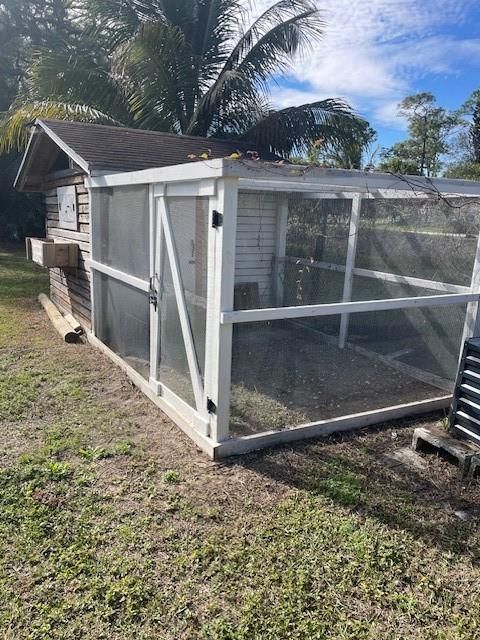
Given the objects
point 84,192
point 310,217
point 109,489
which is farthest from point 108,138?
point 109,489

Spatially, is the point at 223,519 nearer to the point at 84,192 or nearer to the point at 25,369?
the point at 25,369

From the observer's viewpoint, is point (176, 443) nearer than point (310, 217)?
Yes

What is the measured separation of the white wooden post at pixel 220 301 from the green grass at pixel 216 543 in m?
0.41

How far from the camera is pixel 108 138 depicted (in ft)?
21.4

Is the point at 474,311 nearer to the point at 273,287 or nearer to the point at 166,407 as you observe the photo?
the point at 273,287

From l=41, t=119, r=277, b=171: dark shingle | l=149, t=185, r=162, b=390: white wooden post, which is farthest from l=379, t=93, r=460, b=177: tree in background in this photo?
l=149, t=185, r=162, b=390: white wooden post

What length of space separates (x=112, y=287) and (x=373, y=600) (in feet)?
13.4

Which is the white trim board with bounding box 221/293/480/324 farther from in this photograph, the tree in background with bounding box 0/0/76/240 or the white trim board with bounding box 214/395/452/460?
the tree in background with bounding box 0/0/76/240

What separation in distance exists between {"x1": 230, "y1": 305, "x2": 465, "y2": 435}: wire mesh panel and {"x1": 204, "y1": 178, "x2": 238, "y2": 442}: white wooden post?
35cm

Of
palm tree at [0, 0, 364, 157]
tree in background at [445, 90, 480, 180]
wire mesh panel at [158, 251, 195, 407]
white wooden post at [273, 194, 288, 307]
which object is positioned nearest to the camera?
wire mesh panel at [158, 251, 195, 407]

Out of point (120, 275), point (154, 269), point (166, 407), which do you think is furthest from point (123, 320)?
point (166, 407)

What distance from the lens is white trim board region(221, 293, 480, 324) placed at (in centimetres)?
311

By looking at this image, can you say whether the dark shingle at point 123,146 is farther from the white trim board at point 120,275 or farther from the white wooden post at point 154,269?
the white wooden post at point 154,269

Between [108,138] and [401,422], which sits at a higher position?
[108,138]
